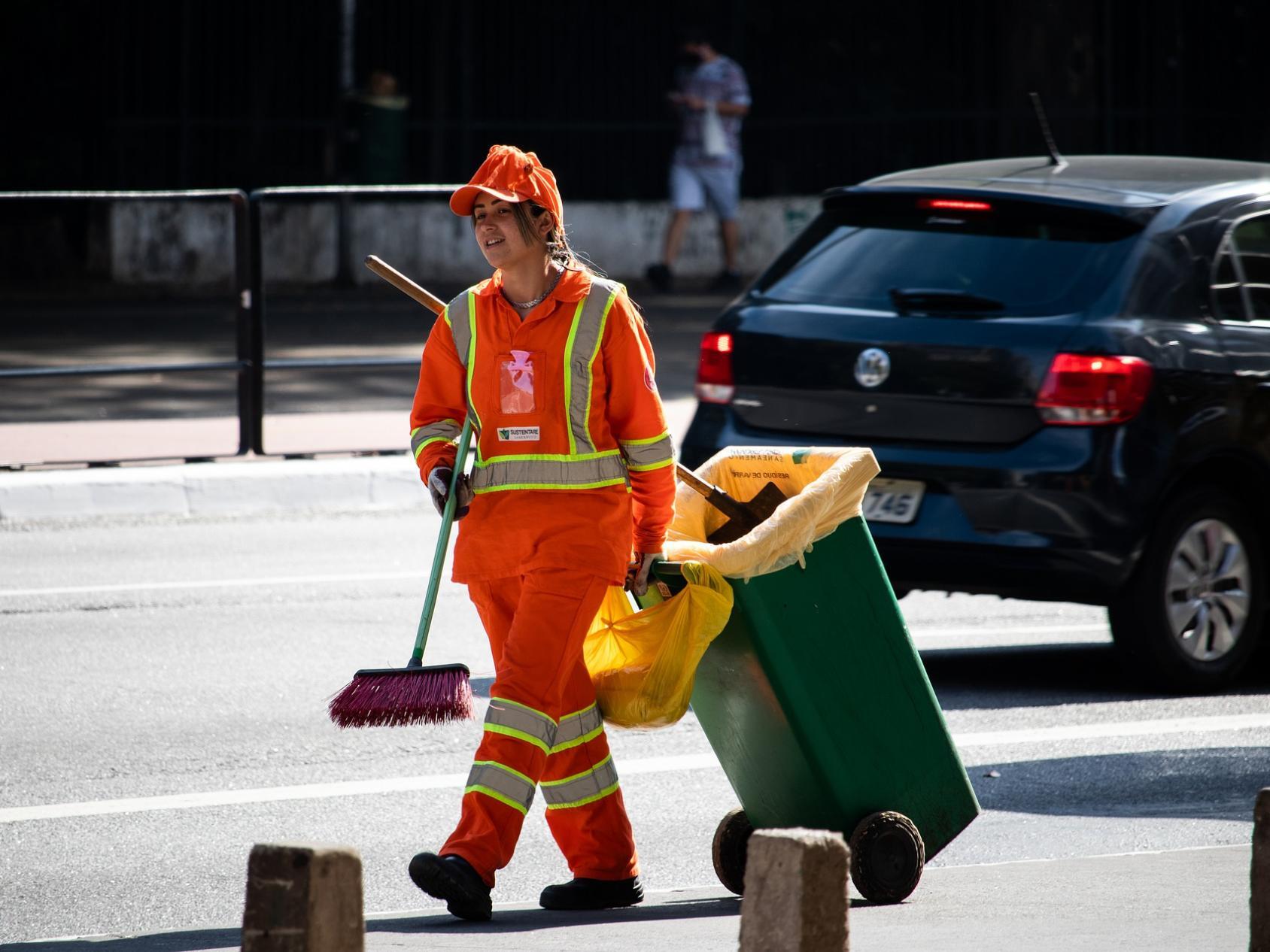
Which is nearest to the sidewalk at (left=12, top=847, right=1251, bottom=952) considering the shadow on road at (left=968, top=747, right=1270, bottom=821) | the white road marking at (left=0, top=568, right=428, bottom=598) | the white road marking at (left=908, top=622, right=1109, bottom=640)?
the shadow on road at (left=968, top=747, right=1270, bottom=821)

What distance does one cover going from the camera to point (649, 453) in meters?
5.04

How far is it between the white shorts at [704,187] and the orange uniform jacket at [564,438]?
14.9 metres

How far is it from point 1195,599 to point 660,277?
12.7 m

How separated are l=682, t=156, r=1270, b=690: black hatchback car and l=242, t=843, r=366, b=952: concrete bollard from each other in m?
4.29

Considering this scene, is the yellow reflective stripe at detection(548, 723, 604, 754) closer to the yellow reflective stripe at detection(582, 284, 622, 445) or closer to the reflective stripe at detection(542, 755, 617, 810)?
the reflective stripe at detection(542, 755, 617, 810)

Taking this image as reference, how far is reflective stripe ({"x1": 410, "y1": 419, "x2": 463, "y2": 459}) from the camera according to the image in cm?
517

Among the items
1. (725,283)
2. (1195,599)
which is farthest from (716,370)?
(725,283)

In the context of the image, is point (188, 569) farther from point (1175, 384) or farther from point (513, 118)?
point (513, 118)

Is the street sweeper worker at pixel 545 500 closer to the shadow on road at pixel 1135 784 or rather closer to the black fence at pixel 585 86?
the shadow on road at pixel 1135 784

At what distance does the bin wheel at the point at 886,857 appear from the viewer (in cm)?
499

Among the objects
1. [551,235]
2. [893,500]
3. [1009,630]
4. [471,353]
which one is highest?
[551,235]

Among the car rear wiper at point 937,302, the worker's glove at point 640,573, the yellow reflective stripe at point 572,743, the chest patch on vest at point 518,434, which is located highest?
the car rear wiper at point 937,302

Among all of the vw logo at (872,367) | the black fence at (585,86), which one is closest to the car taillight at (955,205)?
the vw logo at (872,367)

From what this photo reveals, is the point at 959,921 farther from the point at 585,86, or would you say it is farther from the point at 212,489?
the point at 585,86
